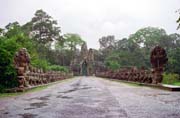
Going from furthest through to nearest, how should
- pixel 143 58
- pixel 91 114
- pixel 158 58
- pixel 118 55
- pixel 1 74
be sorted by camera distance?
pixel 118 55 → pixel 143 58 → pixel 158 58 → pixel 1 74 → pixel 91 114

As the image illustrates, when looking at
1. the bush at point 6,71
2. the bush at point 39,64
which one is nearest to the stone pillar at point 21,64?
the bush at point 6,71

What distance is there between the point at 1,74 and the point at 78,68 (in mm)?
88723

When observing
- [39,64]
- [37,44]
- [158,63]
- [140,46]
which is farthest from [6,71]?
[140,46]

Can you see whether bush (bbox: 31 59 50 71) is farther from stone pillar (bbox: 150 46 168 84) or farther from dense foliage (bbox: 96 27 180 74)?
dense foliage (bbox: 96 27 180 74)

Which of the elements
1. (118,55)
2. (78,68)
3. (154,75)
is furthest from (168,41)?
(154,75)

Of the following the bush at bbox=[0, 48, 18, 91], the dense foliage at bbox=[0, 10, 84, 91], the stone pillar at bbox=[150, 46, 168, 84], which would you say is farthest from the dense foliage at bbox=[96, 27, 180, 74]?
the bush at bbox=[0, 48, 18, 91]

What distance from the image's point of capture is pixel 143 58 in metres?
84.8

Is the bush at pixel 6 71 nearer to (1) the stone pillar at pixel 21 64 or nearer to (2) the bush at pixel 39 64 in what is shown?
(1) the stone pillar at pixel 21 64

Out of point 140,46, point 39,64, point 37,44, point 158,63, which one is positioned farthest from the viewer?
point 140,46

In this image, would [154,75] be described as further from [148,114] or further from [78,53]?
[78,53]

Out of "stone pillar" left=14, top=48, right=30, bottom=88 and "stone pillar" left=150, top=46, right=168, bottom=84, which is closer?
"stone pillar" left=14, top=48, right=30, bottom=88

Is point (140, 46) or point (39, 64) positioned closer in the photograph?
point (39, 64)

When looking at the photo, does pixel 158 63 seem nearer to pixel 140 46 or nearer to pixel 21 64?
pixel 21 64

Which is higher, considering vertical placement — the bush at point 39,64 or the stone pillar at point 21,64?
the bush at point 39,64
